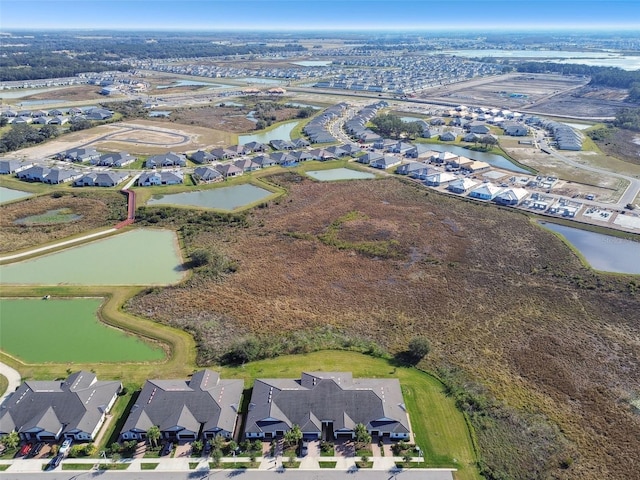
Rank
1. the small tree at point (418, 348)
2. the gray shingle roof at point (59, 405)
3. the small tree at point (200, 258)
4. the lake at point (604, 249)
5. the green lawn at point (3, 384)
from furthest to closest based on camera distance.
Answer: the lake at point (604, 249) < the small tree at point (200, 258) < the small tree at point (418, 348) < the green lawn at point (3, 384) < the gray shingle roof at point (59, 405)

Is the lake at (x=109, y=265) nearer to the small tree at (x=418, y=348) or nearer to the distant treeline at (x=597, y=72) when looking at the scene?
the small tree at (x=418, y=348)

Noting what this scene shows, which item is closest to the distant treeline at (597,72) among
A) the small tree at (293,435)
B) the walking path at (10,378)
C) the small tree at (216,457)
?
the small tree at (293,435)

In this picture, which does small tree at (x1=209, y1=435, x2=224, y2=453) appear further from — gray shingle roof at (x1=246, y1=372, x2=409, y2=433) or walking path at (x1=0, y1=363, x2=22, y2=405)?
walking path at (x1=0, y1=363, x2=22, y2=405)

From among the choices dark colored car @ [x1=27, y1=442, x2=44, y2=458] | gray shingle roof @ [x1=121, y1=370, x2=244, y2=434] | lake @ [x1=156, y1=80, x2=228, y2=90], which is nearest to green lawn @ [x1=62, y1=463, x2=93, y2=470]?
dark colored car @ [x1=27, y1=442, x2=44, y2=458]

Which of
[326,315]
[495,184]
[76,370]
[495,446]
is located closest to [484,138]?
[495,184]

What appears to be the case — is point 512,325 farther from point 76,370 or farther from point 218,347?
point 76,370

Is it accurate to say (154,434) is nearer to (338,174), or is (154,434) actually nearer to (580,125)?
(338,174)
